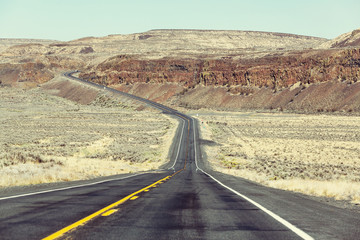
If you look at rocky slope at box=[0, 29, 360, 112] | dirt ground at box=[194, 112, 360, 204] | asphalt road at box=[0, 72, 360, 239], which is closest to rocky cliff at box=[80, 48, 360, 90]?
rocky slope at box=[0, 29, 360, 112]

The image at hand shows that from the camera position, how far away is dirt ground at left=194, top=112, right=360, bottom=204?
1078 inches

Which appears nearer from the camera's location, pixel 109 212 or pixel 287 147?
pixel 109 212

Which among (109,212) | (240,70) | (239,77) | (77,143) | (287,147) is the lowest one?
(77,143)

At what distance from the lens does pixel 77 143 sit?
5094 centimetres

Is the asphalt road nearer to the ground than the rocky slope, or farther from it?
nearer to the ground

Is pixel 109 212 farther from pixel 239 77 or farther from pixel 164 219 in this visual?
pixel 239 77

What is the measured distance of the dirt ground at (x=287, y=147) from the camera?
27.4 meters

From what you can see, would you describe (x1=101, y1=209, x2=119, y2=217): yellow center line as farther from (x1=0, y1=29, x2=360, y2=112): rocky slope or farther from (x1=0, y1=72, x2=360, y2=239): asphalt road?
(x1=0, y1=29, x2=360, y2=112): rocky slope

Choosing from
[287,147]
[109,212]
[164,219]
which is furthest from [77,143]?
[164,219]

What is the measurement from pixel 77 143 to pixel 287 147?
32.4 meters

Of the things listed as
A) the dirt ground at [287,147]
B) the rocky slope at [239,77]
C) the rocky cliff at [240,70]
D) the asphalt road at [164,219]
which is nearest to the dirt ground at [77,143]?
the asphalt road at [164,219]

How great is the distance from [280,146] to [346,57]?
57.5 m

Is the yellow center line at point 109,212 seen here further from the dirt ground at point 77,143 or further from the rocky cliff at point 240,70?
the rocky cliff at point 240,70

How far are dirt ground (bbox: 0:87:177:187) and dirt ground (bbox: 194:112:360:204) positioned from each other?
9.43 meters
